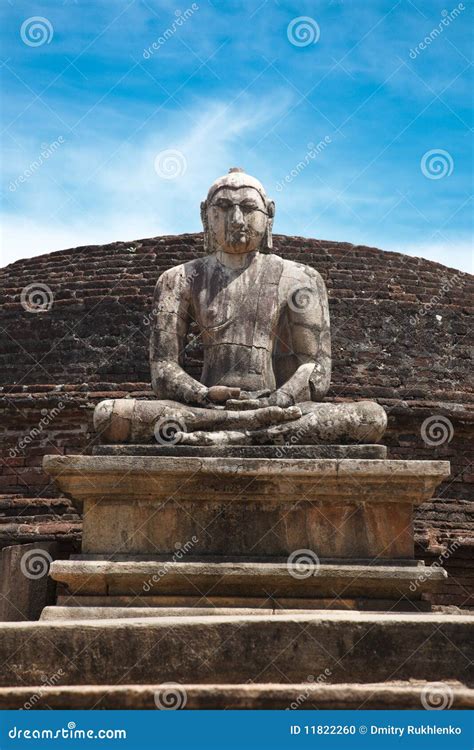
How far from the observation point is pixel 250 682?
452 centimetres

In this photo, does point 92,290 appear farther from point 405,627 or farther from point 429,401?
point 405,627

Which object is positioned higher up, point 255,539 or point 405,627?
point 255,539

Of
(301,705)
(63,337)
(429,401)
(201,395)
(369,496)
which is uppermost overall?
(63,337)

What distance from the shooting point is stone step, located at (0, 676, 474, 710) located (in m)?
4.05

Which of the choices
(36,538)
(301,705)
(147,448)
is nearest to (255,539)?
(147,448)

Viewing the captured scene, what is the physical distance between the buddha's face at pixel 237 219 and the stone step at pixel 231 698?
3.06 m

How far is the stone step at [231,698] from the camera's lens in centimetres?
405

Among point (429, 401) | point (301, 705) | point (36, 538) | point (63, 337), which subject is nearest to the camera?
point (301, 705)

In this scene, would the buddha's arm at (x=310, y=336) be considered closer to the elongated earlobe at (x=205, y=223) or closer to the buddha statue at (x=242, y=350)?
→ the buddha statue at (x=242, y=350)

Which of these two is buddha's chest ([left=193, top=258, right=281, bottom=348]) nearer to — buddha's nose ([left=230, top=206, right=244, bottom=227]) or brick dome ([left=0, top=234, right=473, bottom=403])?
buddha's nose ([left=230, top=206, right=244, bottom=227])

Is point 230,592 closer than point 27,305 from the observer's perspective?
Yes

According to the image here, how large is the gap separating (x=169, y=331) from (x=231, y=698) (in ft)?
9.19

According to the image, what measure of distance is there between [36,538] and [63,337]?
514 centimetres

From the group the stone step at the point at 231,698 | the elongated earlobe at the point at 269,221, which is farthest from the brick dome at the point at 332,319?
the stone step at the point at 231,698
